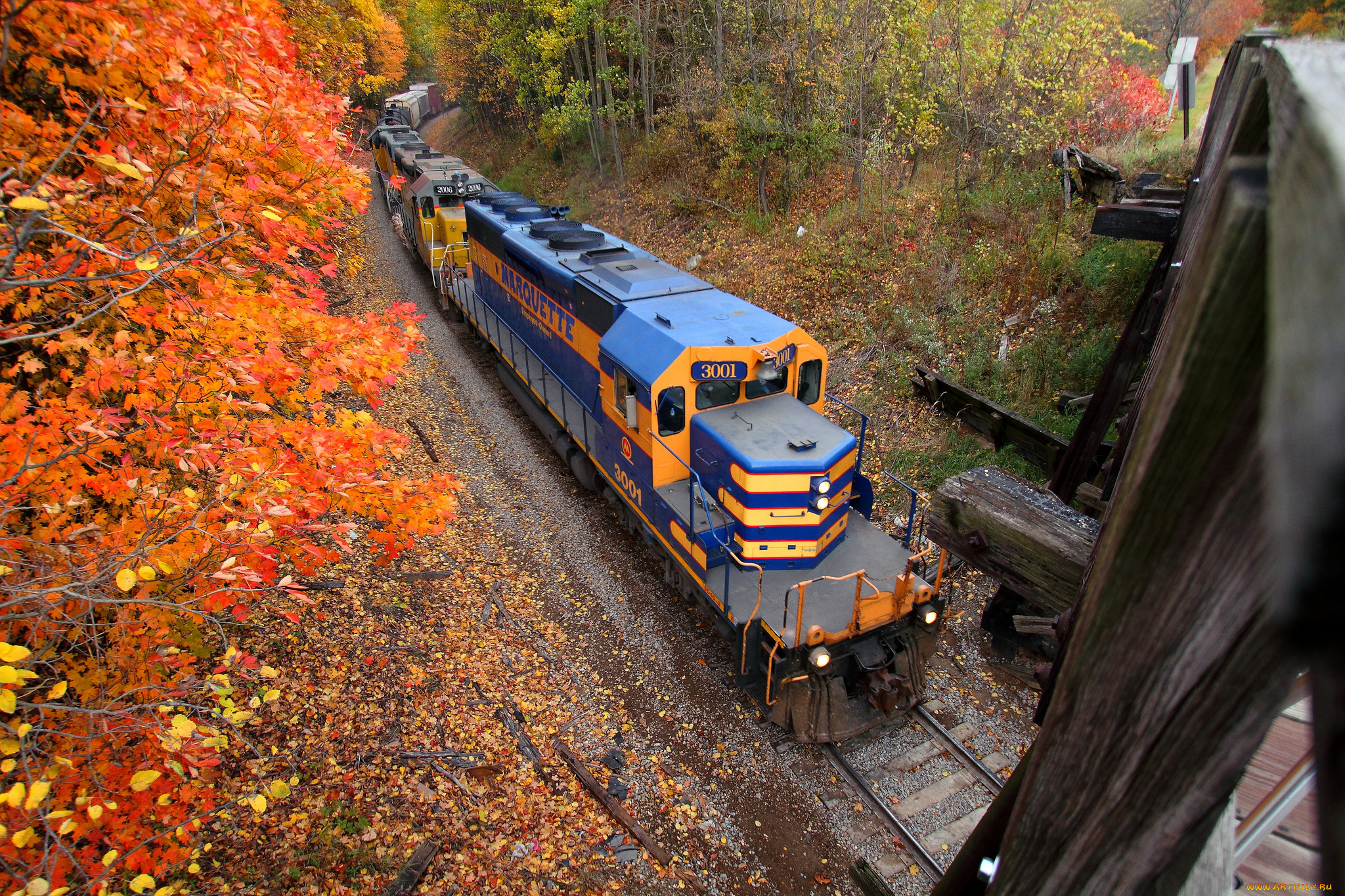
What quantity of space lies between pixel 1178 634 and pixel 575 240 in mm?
12735

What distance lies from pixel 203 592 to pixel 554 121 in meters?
24.9

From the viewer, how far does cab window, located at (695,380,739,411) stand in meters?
8.62

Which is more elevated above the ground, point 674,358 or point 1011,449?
point 674,358

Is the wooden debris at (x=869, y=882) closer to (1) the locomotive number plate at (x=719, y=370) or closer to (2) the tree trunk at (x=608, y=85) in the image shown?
(1) the locomotive number plate at (x=719, y=370)

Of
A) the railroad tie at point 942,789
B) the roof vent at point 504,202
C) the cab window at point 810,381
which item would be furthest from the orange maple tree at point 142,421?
the roof vent at point 504,202

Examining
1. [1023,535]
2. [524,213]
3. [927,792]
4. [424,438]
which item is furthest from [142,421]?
[524,213]

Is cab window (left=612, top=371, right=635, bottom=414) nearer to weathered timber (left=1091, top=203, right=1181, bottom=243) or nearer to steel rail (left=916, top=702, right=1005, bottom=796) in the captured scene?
steel rail (left=916, top=702, right=1005, bottom=796)

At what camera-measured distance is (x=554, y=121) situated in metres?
26.4

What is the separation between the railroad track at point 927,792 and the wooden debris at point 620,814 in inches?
63.3

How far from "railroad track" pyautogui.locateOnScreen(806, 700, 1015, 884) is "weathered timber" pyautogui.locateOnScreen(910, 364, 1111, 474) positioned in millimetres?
3993

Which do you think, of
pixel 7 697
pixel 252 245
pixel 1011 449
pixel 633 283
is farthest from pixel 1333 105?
pixel 1011 449

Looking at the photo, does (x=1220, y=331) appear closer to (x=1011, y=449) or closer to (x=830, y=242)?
(x=1011, y=449)

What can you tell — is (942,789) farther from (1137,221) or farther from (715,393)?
(1137,221)

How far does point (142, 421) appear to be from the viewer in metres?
5.03
